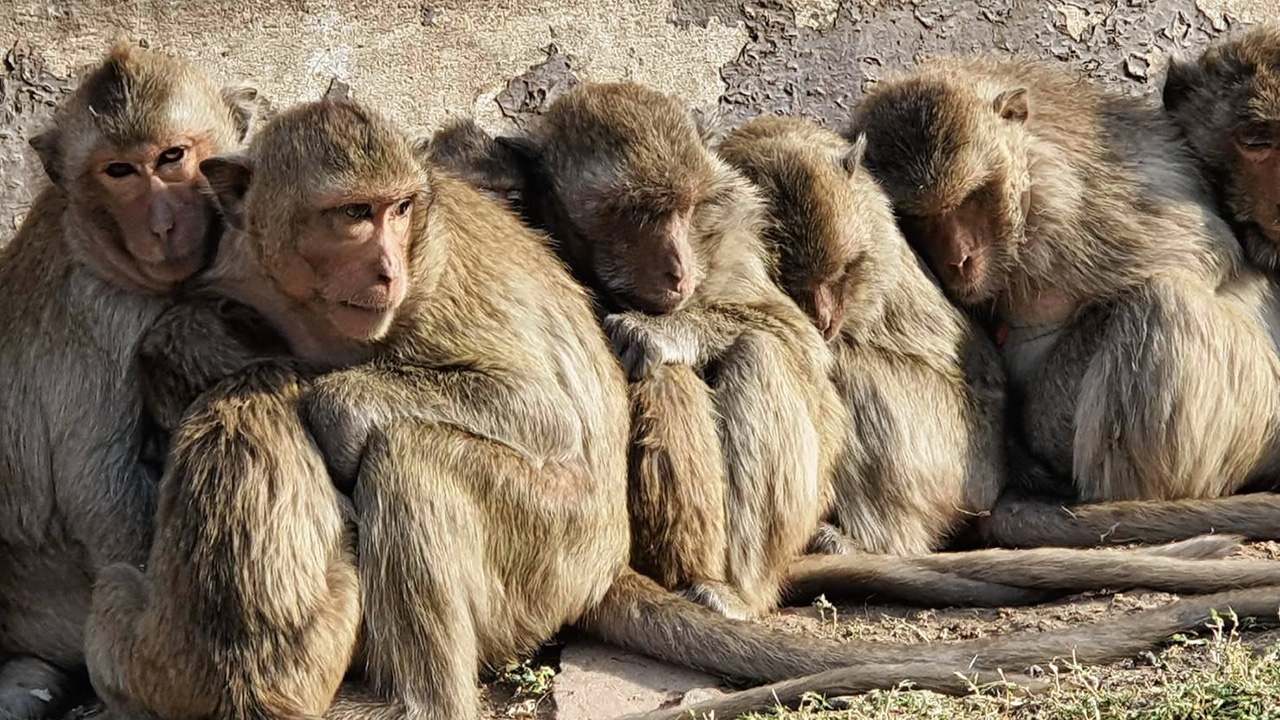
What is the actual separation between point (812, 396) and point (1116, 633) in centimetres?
129

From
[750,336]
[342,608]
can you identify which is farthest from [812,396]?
[342,608]

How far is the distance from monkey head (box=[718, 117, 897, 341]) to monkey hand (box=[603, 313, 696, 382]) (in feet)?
1.95

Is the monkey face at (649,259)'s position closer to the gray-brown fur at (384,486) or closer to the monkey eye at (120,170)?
the gray-brown fur at (384,486)

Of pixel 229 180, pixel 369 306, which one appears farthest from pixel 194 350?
pixel 369 306

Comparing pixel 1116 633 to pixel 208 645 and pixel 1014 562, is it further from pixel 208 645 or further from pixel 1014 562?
pixel 208 645

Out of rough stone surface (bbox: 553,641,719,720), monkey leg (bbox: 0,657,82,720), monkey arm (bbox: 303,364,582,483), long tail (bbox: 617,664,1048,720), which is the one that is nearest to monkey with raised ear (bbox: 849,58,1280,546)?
→ long tail (bbox: 617,664,1048,720)

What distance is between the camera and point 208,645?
16.0ft

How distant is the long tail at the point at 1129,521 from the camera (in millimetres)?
6219

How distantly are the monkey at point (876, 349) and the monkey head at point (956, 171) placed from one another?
0.33ft

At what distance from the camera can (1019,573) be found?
5863 millimetres

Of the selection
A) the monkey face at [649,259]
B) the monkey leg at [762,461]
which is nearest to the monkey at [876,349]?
the monkey leg at [762,461]

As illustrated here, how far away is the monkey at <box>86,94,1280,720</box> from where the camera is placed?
4.91m

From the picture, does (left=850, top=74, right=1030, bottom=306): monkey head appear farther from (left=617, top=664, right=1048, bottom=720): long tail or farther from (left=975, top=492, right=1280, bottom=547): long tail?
(left=617, top=664, right=1048, bottom=720): long tail

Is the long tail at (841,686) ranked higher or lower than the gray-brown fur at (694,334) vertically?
lower
